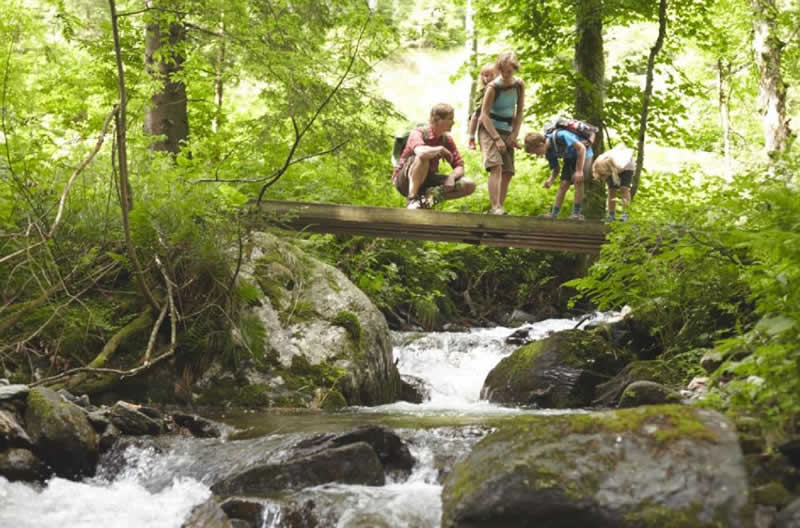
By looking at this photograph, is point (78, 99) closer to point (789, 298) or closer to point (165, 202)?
point (165, 202)

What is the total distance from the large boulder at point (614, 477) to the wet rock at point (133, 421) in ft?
8.84

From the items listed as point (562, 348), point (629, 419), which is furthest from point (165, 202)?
point (629, 419)

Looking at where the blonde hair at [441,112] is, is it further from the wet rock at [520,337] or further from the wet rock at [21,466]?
the wet rock at [21,466]

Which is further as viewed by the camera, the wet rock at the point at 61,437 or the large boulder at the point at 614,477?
the wet rock at the point at 61,437

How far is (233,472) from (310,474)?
497 mm

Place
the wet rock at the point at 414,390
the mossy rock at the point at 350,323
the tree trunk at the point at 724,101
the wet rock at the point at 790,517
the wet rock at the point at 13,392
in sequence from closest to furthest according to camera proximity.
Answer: the wet rock at the point at 790,517 < the wet rock at the point at 13,392 < the mossy rock at the point at 350,323 < the wet rock at the point at 414,390 < the tree trunk at the point at 724,101

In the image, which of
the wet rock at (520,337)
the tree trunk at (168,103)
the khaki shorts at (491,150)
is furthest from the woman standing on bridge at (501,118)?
the tree trunk at (168,103)

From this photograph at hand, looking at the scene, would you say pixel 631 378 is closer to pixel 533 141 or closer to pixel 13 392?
pixel 533 141

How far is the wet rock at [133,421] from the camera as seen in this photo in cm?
551

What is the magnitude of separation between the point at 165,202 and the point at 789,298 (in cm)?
517

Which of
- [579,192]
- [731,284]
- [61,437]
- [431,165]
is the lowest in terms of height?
[61,437]

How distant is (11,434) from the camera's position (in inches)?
190

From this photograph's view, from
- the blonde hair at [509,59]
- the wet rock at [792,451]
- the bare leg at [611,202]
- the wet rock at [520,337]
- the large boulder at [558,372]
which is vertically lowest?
the wet rock at [520,337]

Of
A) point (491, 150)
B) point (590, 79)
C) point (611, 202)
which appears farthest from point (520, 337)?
point (590, 79)
